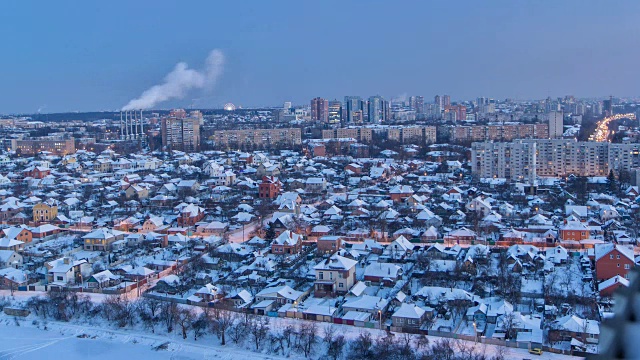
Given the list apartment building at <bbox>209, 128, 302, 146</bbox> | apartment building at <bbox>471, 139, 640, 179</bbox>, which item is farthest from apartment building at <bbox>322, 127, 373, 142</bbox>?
apartment building at <bbox>471, 139, 640, 179</bbox>

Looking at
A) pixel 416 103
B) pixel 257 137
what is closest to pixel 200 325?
pixel 257 137

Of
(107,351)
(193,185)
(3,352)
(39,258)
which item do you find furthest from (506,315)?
(193,185)

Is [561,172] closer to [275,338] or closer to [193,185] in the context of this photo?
[193,185]

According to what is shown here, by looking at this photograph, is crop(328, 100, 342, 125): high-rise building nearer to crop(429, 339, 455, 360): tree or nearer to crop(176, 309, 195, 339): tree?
crop(176, 309, 195, 339): tree

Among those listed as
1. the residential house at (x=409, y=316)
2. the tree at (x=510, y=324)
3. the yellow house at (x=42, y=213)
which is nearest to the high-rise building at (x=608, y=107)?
the yellow house at (x=42, y=213)

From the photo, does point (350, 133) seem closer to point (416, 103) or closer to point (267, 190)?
point (267, 190)
